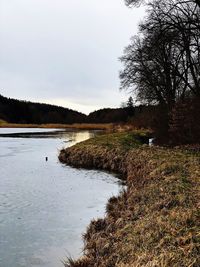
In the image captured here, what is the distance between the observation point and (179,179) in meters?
11.2

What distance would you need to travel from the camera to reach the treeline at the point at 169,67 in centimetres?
2153

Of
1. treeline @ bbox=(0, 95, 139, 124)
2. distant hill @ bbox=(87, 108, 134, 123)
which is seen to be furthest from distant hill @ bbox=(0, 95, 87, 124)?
distant hill @ bbox=(87, 108, 134, 123)

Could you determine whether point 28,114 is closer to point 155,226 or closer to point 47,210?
point 47,210

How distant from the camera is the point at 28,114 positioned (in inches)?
6186

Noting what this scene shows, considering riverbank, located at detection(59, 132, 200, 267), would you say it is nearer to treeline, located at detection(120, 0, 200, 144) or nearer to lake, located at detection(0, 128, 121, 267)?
lake, located at detection(0, 128, 121, 267)

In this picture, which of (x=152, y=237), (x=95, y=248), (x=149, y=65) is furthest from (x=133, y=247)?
(x=149, y=65)

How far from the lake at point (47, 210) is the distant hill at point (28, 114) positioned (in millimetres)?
135578

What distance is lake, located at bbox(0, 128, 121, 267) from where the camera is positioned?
868 centimetres

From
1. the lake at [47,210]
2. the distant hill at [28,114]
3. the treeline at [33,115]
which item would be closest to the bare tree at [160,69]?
the lake at [47,210]

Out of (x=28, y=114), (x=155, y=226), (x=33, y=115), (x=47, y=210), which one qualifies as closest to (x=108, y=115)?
(x=33, y=115)

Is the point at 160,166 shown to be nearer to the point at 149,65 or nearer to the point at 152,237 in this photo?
the point at 152,237

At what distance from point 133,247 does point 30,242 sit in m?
3.03

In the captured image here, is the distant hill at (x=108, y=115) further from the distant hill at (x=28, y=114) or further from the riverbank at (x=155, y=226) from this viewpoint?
the riverbank at (x=155, y=226)

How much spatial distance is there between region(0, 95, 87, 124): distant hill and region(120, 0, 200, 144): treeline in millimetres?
121885
